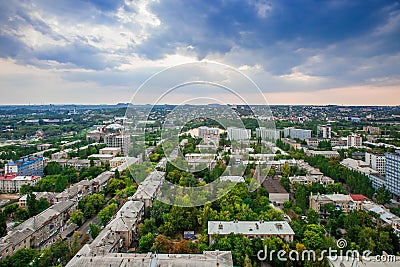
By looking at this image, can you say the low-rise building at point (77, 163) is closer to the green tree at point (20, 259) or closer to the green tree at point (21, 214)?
the green tree at point (21, 214)

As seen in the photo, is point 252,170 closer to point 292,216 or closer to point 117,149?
point 292,216

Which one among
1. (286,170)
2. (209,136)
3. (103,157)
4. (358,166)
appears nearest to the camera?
(209,136)

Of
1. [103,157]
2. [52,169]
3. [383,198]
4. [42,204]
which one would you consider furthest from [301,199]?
[103,157]

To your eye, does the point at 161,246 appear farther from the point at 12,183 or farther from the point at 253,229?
the point at 12,183

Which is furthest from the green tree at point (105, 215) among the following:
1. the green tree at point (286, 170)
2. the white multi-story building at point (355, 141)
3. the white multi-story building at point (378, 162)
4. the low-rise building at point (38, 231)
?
the white multi-story building at point (355, 141)

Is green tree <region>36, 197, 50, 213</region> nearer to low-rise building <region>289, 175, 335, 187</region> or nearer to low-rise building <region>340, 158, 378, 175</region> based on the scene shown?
low-rise building <region>289, 175, 335, 187</region>

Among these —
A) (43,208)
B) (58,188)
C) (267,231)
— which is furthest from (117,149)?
(267,231)
